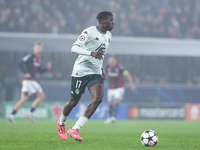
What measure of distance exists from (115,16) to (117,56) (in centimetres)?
369

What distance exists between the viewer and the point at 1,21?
22.2 meters

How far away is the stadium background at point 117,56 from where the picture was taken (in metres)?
21.1

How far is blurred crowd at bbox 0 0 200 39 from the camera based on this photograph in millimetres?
22969

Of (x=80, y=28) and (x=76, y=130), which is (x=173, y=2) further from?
(x=76, y=130)

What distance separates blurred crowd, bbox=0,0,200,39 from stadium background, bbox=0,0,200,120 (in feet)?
0.16

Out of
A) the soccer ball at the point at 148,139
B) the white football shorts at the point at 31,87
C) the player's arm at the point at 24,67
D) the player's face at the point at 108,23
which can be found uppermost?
the player's face at the point at 108,23

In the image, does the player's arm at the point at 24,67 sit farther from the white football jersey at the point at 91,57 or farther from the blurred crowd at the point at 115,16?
the white football jersey at the point at 91,57

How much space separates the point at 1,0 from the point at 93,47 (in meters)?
16.2

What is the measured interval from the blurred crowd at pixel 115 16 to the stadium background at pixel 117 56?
0.05 meters

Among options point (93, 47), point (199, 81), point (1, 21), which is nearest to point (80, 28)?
point (1, 21)

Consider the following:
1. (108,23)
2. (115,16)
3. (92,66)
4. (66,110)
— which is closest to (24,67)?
(66,110)

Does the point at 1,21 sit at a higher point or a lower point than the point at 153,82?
higher

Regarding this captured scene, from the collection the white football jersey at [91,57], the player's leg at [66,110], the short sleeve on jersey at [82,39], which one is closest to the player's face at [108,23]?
the white football jersey at [91,57]

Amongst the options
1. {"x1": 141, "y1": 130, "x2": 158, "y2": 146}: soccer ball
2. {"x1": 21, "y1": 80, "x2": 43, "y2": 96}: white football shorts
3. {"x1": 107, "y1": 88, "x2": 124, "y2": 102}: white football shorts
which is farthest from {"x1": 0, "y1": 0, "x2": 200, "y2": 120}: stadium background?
{"x1": 141, "y1": 130, "x2": 158, "y2": 146}: soccer ball
